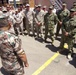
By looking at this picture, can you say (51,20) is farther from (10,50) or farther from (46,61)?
(10,50)

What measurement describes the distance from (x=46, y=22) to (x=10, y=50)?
527cm

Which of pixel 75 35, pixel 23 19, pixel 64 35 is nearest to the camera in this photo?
pixel 75 35

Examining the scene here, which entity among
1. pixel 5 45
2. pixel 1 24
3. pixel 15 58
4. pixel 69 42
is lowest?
pixel 69 42

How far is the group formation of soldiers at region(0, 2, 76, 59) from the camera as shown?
698 centimetres

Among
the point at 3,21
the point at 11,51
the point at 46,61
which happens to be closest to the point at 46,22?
the point at 46,61

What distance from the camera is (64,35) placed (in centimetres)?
737

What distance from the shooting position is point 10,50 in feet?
12.2

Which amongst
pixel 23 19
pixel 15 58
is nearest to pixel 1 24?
pixel 15 58

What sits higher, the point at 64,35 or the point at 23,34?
the point at 64,35

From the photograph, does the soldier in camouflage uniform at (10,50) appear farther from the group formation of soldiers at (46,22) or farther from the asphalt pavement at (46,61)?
the group formation of soldiers at (46,22)

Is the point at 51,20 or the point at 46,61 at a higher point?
the point at 51,20

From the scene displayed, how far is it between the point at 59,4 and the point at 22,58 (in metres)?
12.1

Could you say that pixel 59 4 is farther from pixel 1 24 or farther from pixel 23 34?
pixel 1 24

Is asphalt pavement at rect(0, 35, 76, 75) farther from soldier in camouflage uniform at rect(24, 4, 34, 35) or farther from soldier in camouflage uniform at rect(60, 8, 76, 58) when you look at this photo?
soldier in camouflage uniform at rect(24, 4, 34, 35)
